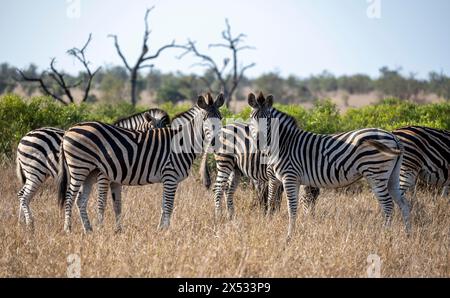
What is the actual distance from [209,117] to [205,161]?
93cm

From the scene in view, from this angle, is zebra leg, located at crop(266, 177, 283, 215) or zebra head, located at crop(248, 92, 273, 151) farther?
zebra leg, located at crop(266, 177, 283, 215)

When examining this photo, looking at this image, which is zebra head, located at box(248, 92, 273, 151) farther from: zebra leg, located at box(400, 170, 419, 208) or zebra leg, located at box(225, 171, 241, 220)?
zebra leg, located at box(400, 170, 419, 208)

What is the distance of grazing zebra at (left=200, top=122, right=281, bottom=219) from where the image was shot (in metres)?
8.40

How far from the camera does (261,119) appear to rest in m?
Answer: 7.64

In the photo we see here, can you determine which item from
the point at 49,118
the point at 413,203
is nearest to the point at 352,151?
the point at 413,203

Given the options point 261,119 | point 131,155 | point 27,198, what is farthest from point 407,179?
point 27,198

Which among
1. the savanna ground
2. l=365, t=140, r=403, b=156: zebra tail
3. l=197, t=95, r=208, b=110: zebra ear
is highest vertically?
l=197, t=95, r=208, b=110: zebra ear

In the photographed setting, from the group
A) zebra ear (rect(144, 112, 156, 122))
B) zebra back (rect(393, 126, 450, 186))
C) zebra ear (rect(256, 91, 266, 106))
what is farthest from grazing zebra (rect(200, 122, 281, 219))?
zebra back (rect(393, 126, 450, 186))

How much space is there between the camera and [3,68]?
48062mm

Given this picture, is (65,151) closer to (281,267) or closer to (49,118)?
(281,267)

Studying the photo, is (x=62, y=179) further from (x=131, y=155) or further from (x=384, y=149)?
(x=384, y=149)

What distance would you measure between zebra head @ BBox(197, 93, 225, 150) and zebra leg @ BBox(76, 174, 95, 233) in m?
1.68

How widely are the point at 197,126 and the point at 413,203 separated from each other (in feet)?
11.8

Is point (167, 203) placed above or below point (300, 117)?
below
